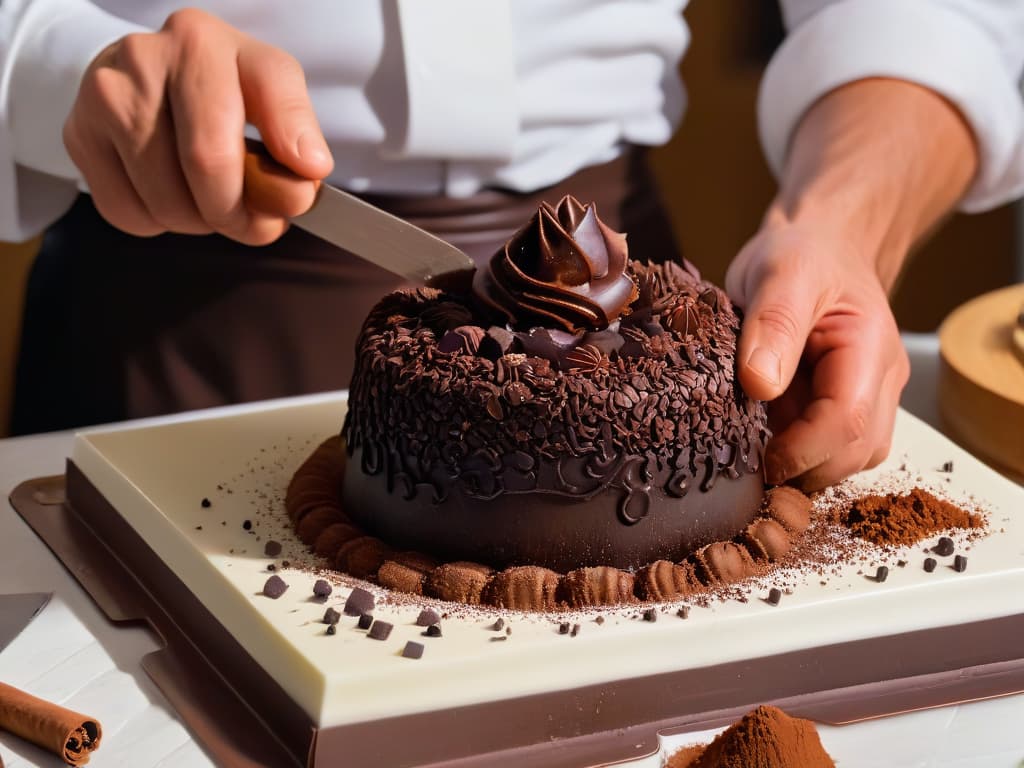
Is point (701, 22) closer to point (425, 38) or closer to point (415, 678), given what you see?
point (425, 38)

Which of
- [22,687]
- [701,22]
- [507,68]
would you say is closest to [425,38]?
[507,68]

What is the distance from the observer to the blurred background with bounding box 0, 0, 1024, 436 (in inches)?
190

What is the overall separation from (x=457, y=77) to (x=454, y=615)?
3.47 ft

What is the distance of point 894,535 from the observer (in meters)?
1.72

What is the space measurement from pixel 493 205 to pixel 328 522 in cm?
86

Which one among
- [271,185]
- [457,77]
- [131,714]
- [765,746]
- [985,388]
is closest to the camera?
[765,746]

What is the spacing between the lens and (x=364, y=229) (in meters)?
1.81

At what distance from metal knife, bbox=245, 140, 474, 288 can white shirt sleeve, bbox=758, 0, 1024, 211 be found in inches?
41.1

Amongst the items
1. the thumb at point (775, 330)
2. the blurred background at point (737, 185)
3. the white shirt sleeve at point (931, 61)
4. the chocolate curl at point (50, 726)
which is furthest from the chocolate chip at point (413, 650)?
the blurred background at point (737, 185)

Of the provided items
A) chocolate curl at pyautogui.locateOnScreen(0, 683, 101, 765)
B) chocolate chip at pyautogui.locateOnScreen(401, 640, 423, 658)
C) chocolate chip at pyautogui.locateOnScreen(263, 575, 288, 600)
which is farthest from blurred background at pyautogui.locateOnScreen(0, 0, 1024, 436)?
chocolate curl at pyautogui.locateOnScreen(0, 683, 101, 765)

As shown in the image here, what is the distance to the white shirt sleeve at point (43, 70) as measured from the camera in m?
2.11

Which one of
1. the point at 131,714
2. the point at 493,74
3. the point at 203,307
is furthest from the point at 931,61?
the point at 131,714

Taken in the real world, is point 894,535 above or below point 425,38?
below

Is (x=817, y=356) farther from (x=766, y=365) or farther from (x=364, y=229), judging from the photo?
(x=364, y=229)
